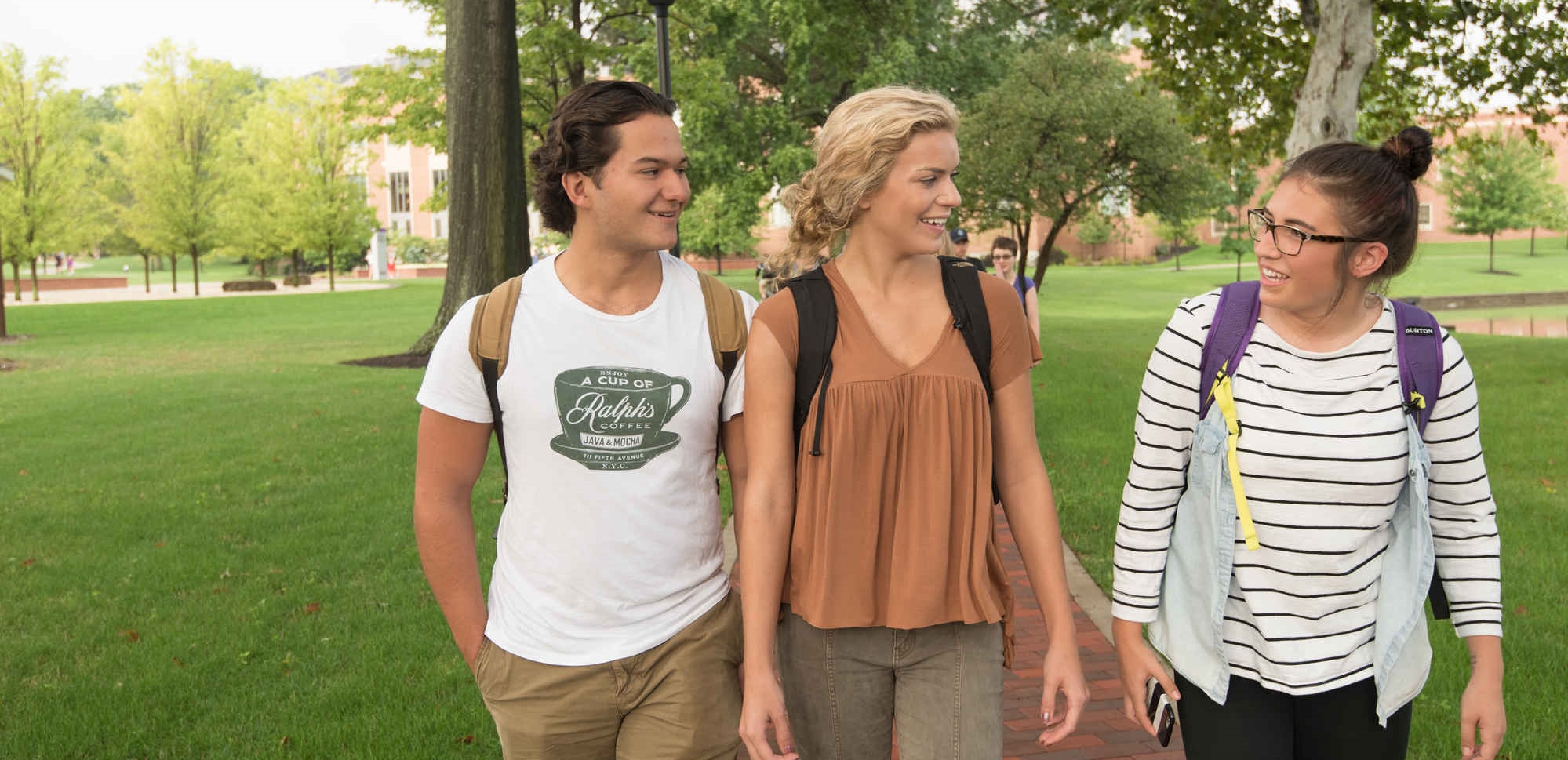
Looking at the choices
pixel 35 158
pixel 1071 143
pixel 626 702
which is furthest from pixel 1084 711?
pixel 35 158

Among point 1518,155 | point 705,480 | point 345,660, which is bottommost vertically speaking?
point 345,660

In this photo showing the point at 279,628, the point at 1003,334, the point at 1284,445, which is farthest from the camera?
the point at 279,628

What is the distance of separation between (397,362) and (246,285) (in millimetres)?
40350

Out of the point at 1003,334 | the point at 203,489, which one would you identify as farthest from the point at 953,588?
the point at 203,489

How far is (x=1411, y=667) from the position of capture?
→ 2.43 metres

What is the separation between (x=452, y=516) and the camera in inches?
103

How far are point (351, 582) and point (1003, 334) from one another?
5.30m

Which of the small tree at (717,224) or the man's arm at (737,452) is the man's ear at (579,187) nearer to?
the man's arm at (737,452)

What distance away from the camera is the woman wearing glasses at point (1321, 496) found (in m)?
2.36

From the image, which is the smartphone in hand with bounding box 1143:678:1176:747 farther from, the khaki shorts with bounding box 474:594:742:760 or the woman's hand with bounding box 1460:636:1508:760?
the khaki shorts with bounding box 474:594:742:760

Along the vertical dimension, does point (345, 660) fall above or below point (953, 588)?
below

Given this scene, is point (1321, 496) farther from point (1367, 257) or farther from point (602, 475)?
point (602, 475)

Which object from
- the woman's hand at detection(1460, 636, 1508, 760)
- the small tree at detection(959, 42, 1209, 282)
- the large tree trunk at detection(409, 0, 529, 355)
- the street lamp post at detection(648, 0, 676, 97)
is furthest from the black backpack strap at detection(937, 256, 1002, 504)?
the small tree at detection(959, 42, 1209, 282)

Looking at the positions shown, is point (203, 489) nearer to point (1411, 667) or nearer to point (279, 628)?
point (279, 628)
